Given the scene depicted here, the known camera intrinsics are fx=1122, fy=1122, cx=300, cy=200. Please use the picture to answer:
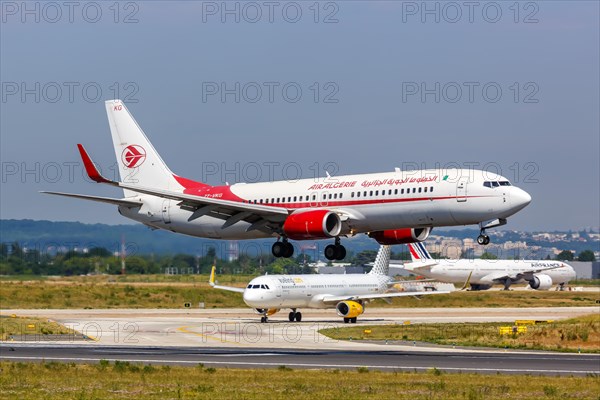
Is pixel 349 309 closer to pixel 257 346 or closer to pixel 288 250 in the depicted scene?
pixel 257 346

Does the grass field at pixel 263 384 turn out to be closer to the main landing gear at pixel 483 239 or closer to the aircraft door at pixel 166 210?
the main landing gear at pixel 483 239

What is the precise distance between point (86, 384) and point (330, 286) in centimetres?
7027

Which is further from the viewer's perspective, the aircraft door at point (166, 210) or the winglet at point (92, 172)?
the aircraft door at point (166, 210)

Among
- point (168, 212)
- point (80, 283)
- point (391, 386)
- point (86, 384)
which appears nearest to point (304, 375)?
point (391, 386)

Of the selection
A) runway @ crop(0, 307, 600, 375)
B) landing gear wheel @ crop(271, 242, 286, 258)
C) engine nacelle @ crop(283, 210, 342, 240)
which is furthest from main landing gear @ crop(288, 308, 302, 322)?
engine nacelle @ crop(283, 210, 342, 240)

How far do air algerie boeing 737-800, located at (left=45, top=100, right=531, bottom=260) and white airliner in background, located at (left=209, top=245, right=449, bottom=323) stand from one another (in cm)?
3706

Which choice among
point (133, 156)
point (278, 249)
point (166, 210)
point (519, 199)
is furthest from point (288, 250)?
point (133, 156)

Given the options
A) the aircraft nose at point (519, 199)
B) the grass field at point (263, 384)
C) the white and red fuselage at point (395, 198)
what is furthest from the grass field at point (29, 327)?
the aircraft nose at point (519, 199)

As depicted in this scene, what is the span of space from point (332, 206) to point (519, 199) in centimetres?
1129

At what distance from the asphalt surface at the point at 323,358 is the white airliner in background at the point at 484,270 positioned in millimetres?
100936

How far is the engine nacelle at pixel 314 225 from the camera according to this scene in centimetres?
6456

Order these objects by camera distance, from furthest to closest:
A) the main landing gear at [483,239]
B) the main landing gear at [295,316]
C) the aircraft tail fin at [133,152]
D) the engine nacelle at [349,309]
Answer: the main landing gear at [295,316], the engine nacelle at [349,309], the aircraft tail fin at [133,152], the main landing gear at [483,239]

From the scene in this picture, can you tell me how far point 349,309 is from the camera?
116375 mm

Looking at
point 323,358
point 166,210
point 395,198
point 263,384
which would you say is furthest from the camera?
point 166,210
